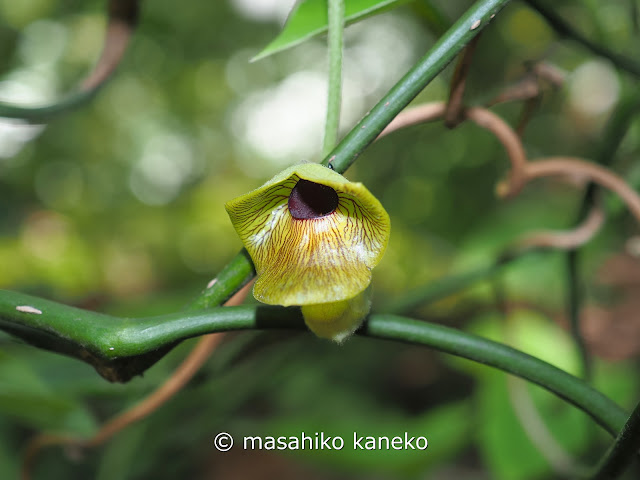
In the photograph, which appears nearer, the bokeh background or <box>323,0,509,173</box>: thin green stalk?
<box>323,0,509,173</box>: thin green stalk

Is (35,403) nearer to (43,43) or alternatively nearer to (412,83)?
(412,83)

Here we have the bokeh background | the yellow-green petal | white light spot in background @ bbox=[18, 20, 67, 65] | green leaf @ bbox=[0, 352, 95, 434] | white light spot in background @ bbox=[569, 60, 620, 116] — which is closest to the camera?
the yellow-green petal

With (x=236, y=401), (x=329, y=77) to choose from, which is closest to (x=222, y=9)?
(x=236, y=401)

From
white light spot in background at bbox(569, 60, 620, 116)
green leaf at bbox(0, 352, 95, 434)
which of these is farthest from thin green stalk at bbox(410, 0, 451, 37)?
white light spot in background at bbox(569, 60, 620, 116)

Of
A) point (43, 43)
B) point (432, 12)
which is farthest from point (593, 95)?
point (43, 43)

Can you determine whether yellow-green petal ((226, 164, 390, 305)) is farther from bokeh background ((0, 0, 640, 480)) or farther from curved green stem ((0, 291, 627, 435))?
bokeh background ((0, 0, 640, 480))

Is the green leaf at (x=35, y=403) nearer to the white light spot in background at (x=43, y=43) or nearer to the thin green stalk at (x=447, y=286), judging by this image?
the thin green stalk at (x=447, y=286)
